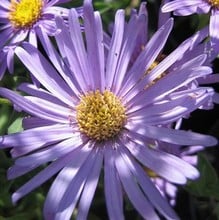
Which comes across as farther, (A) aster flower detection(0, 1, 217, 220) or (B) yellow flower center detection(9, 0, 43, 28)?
(B) yellow flower center detection(9, 0, 43, 28)

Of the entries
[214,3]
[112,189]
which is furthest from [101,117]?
[214,3]

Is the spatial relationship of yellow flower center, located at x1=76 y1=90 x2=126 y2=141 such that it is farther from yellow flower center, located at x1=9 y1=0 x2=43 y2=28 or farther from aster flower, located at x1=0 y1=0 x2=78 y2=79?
yellow flower center, located at x1=9 y1=0 x2=43 y2=28

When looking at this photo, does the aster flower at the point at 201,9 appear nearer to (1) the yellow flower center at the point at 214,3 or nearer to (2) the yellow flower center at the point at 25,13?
(1) the yellow flower center at the point at 214,3

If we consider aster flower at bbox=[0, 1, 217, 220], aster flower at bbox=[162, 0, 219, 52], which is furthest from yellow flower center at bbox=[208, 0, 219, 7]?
aster flower at bbox=[0, 1, 217, 220]

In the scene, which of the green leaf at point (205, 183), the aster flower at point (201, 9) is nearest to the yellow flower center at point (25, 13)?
the aster flower at point (201, 9)

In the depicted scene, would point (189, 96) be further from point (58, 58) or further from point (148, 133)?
point (58, 58)

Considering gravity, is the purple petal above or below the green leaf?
above

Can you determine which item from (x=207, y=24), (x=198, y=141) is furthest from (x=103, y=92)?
(x=198, y=141)
